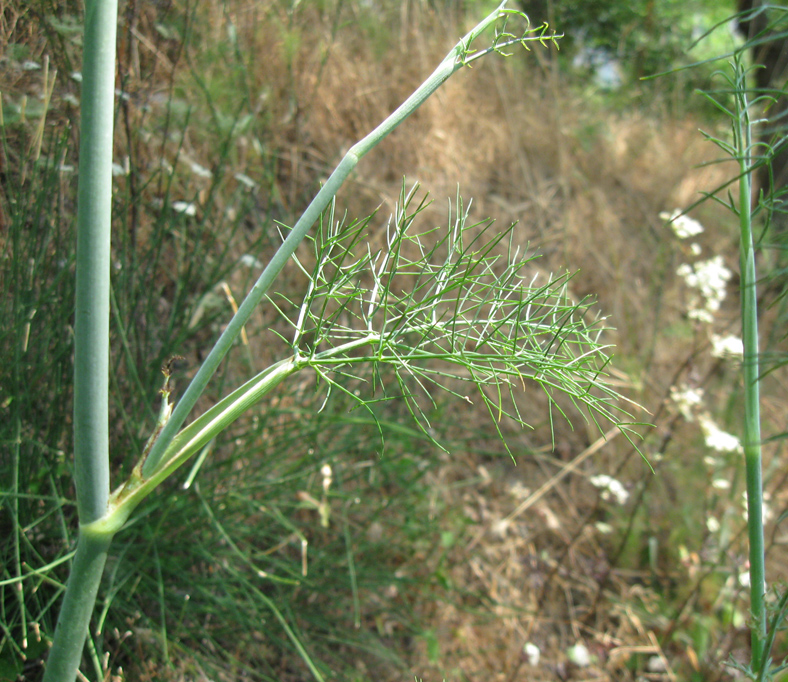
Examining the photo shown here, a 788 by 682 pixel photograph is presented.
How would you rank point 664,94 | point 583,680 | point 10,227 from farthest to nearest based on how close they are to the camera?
point 664,94, point 583,680, point 10,227

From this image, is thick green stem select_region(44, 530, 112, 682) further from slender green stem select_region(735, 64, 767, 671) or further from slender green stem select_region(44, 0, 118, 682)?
slender green stem select_region(735, 64, 767, 671)

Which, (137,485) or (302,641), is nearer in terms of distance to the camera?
(137,485)

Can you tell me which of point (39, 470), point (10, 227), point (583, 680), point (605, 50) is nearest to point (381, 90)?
point (10, 227)

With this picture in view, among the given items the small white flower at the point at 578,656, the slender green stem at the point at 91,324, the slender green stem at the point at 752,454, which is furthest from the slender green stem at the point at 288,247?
the small white flower at the point at 578,656

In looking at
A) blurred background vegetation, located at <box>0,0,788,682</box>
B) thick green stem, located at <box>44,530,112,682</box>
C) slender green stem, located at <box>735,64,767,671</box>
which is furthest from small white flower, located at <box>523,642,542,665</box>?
thick green stem, located at <box>44,530,112,682</box>

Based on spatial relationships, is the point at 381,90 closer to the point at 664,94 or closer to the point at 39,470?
the point at 39,470

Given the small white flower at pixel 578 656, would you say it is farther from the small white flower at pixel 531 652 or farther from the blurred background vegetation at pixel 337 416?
the small white flower at pixel 531 652

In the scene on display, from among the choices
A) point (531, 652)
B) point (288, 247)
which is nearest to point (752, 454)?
point (288, 247)
